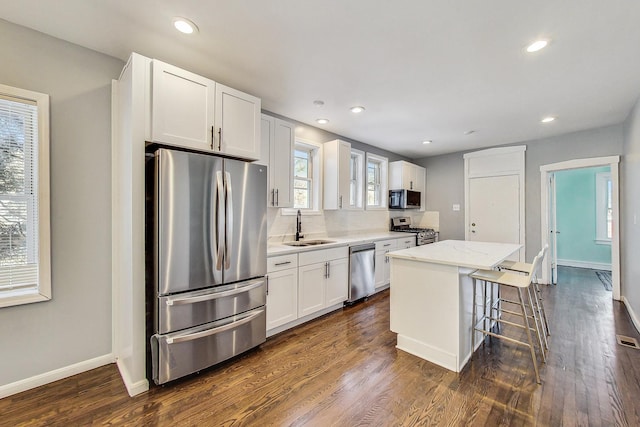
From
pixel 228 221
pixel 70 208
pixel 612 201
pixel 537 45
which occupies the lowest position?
pixel 228 221

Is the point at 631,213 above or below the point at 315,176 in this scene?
below

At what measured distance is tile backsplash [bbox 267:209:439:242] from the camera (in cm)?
358

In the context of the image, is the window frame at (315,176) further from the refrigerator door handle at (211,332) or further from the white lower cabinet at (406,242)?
the refrigerator door handle at (211,332)

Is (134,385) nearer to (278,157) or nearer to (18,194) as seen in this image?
(18,194)

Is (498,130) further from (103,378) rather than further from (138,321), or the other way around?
(103,378)

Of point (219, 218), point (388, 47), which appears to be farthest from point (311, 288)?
point (388, 47)

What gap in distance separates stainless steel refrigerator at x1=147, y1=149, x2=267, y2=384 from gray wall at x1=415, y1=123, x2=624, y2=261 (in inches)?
181

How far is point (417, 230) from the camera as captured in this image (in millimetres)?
5512

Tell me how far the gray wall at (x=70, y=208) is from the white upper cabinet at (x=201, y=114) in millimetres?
631

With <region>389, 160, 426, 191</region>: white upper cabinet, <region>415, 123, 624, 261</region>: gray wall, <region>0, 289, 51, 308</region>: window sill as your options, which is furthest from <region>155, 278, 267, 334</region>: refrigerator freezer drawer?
<region>415, 123, 624, 261</region>: gray wall

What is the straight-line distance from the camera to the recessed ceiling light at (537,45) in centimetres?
201

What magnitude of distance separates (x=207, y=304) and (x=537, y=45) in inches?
127

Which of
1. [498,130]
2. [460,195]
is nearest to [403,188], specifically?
[460,195]

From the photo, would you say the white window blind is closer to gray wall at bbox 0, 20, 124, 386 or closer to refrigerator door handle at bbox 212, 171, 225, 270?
gray wall at bbox 0, 20, 124, 386
